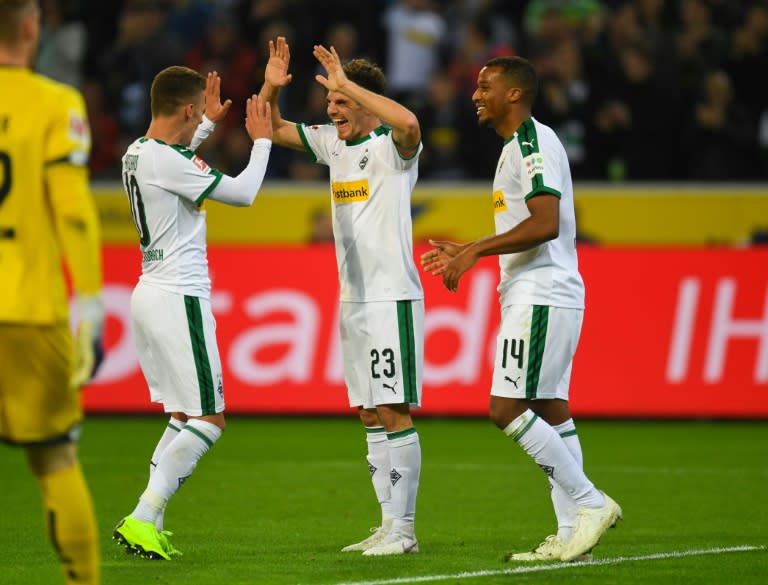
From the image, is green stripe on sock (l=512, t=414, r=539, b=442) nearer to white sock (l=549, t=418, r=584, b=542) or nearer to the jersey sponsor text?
white sock (l=549, t=418, r=584, b=542)

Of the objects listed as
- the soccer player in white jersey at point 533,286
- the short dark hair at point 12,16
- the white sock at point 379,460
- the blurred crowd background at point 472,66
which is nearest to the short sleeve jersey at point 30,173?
the short dark hair at point 12,16

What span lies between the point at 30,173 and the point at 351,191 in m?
2.79

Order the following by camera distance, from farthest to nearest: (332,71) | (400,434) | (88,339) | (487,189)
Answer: (487,189) < (400,434) < (332,71) < (88,339)

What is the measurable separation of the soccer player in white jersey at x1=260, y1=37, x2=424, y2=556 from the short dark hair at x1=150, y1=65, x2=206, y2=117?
50cm

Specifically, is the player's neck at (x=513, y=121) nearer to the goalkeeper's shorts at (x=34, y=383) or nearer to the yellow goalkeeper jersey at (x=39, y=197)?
the yellow goalkeeper jersey at (x=39, y=197)

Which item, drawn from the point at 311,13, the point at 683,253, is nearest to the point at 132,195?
the point at 683,253

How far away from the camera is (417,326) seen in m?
7.44

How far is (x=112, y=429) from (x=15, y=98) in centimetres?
850

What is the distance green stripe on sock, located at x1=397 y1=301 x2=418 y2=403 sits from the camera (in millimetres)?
7336

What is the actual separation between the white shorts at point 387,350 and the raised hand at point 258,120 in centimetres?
103

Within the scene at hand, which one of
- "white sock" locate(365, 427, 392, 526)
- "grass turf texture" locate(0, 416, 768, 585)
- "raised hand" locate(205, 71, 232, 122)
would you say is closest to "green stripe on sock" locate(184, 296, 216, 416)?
"grass turf texture" locate(0, 416, 768, 585)

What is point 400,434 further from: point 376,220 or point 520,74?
point 520,74

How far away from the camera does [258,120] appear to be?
24.4 feet

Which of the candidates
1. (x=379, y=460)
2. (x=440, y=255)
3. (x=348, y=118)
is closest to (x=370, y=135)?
(x=348, y=118)
